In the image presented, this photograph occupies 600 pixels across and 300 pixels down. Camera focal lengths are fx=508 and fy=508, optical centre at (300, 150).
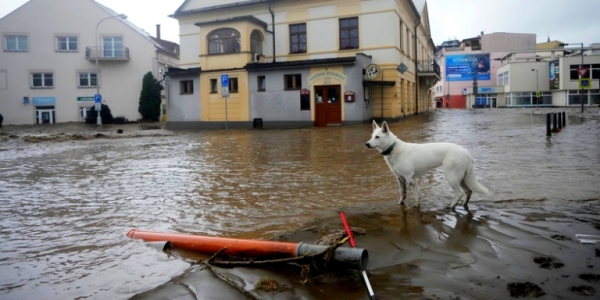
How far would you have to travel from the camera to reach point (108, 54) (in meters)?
50.5

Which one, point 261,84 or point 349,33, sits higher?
point 349,33

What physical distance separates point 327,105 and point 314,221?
2383 centimetres

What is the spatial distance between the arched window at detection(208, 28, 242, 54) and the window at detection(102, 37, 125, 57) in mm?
21379

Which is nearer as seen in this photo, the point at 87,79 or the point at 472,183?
the point at 472,183

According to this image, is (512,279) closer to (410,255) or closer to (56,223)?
(410,255)

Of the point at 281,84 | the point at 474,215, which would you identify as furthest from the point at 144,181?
the point at 281,84

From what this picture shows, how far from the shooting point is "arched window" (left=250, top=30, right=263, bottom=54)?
107ft

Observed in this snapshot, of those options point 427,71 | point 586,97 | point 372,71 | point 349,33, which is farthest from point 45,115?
point 586,97

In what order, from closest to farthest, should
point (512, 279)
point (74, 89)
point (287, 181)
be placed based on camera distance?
point (512, 279) → point (287, 181) → point (74, 89)

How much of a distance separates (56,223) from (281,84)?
24.7 m

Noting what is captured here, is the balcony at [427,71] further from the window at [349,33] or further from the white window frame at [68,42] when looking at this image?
the white window frame at [68,42]

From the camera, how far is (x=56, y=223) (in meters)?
6.75

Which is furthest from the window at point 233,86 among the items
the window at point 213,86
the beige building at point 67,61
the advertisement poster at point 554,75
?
the advertisement poster at point 554,75

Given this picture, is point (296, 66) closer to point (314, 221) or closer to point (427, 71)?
point (427, 71)
